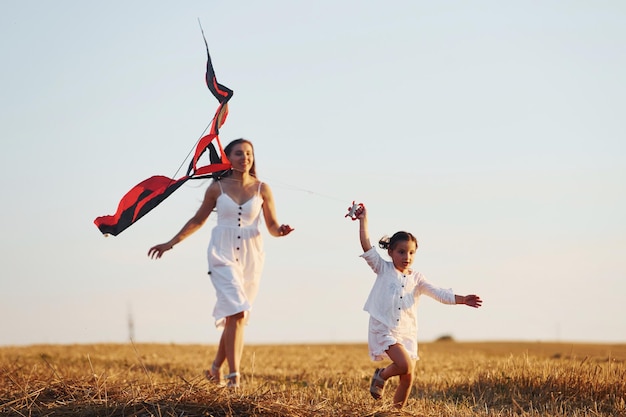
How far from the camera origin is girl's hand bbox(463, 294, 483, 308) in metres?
8.48

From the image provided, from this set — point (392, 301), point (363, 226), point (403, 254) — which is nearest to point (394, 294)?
point (392, 301)

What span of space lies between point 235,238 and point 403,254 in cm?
225

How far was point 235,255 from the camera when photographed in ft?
32.7

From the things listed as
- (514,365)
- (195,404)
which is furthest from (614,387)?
(195,404)

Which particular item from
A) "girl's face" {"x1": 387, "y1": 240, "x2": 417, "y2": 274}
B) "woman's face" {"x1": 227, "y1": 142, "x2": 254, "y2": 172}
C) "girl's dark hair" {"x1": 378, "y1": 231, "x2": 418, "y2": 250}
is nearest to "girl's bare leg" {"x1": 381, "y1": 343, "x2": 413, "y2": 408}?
"girl's face" {"x1": 387, "y1": 240, "x2": 417, "y2": 274}

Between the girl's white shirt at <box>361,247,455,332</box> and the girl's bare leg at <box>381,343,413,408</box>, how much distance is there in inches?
8.8

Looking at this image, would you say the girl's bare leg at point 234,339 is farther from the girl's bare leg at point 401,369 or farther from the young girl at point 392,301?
the girl's bare leg at point 401,369

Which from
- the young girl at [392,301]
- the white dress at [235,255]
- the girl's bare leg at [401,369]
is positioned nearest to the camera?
the girl's bare leg at [401,369]

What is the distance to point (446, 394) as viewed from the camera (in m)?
9.81

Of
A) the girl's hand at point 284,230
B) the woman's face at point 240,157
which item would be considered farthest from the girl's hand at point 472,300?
the woman's face at point 240,157

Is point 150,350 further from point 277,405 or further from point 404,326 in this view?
point 277,405

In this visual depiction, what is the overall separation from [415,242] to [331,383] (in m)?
2.79

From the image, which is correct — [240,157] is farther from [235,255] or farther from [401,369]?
[401,369]

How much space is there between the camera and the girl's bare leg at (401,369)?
8.22m
